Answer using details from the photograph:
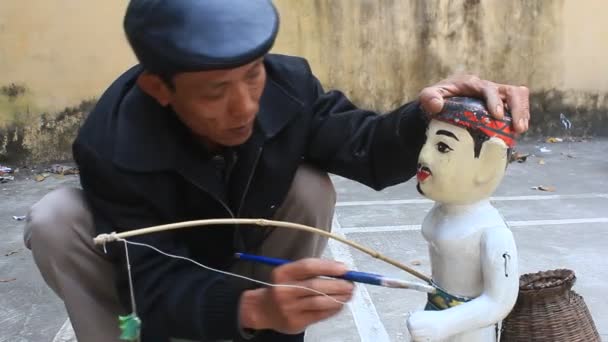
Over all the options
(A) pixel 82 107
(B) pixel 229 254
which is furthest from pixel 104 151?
(A) pixel 82 107

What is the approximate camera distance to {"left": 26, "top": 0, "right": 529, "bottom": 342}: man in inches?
51.7

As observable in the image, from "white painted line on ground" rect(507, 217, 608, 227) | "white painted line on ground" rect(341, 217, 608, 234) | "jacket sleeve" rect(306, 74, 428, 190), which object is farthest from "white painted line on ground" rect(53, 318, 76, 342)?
"white painted line on ground" rect(507, 217, 608, 227)

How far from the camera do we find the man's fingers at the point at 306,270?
1.22m

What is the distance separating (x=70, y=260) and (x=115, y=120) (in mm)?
338

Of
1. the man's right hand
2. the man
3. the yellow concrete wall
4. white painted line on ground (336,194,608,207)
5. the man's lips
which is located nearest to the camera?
the man's right hand

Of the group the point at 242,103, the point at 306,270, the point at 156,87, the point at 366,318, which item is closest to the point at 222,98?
the point at 242,103

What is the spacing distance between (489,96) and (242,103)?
0.47 meters

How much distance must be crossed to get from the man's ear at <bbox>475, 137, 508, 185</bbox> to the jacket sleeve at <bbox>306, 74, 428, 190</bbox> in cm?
15

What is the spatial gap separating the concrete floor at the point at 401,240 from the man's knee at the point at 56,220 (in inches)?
31.2

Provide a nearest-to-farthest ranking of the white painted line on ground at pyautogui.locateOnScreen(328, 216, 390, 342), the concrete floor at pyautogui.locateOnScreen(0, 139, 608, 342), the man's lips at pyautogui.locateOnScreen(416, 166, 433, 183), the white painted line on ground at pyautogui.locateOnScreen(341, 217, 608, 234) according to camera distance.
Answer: the man's lips at pyautogui.locateOnScreen(416, 166, 433, 183), the white painted line on ground at pyautogui.locateOnScreen(328, 216, 390, 342), the concrete floor at pyautogui.locateOnScreen(0, 139, 608, 342), the white painted line on ground at pyautogui.locateOnScreen(341, 217, 608, 234)

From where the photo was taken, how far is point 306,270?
122 centimetres

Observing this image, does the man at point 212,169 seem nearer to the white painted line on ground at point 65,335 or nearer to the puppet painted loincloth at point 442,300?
the puppet painted loincloth at point 442,300

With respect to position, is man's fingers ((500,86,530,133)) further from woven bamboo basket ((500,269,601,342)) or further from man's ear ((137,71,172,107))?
man's ear ((137,71,172,107))

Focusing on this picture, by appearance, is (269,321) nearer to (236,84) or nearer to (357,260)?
(236,84)
